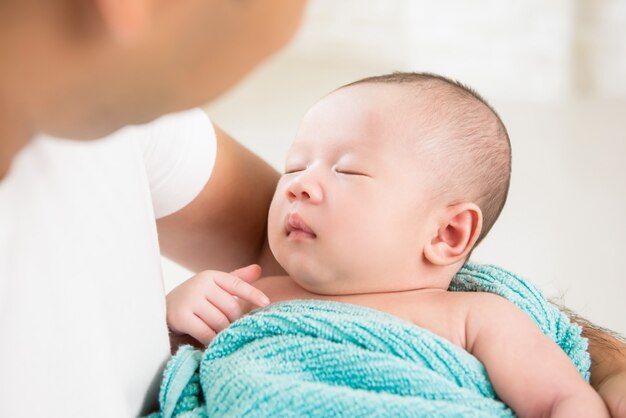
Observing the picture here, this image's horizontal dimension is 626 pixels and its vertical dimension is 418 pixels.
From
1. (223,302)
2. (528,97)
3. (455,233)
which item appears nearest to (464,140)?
(455,233)

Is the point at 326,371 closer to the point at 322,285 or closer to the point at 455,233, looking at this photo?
the point at 322,285

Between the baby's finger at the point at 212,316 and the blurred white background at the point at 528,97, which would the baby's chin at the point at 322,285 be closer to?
the baby's finger at the point at 212,316

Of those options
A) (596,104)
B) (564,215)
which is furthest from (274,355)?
(596,104)

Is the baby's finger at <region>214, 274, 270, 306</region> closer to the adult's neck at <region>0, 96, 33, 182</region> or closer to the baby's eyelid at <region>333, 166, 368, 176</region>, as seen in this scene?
the baby's eyelid at <region>333, 166, 368, 176</region>

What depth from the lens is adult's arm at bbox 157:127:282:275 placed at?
1.00 metres

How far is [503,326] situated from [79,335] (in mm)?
397

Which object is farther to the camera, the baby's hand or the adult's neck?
the baby's hand

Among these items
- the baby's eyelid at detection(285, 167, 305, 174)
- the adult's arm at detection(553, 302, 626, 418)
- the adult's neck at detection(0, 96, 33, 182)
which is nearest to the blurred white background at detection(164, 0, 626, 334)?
the adult's arm at detection(553, 302, 626, 418)

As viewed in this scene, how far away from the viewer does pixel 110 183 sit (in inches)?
27.1

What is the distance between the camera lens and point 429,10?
252 centimetres

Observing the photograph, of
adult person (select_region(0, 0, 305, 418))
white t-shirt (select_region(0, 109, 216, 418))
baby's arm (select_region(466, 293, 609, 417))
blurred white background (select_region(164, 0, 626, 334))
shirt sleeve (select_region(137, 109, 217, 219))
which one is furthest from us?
blurred white background (select_region(164, 0, 626, 334))

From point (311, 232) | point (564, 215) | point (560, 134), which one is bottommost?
point (564, 215)

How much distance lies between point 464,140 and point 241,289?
30cm

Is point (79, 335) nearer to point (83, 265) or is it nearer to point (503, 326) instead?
point (83, 265)
